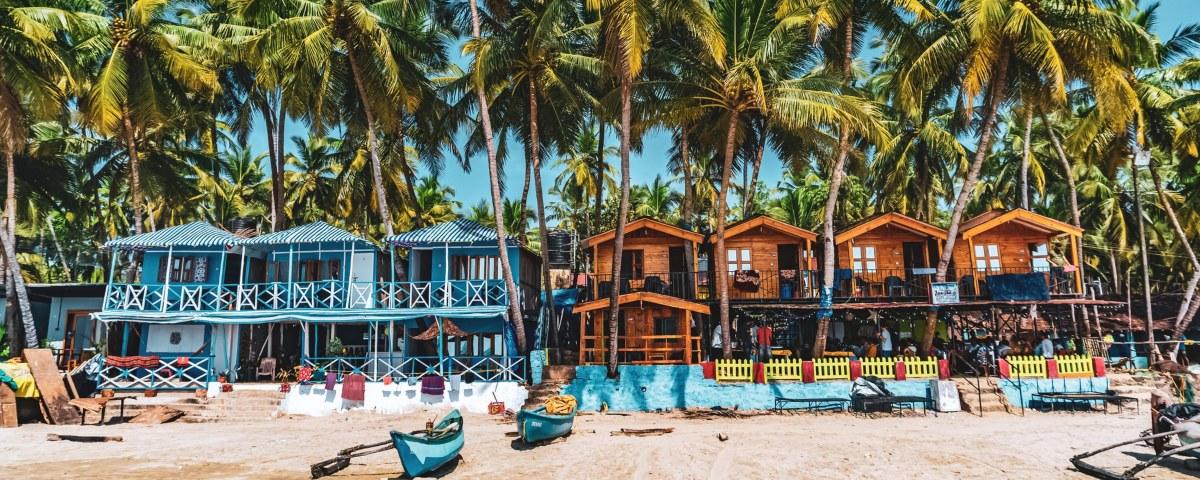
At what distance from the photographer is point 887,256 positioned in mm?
23688

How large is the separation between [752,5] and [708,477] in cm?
1284

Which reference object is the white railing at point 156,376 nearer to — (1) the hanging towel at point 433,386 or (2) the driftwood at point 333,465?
(1) the hanging towel at point 433,386

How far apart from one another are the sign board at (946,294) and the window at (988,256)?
3837 mm

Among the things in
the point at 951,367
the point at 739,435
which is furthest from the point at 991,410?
the point at 739,435

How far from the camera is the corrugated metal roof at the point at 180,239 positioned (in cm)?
2198

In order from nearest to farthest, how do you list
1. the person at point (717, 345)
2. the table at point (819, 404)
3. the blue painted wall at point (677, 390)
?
the table at point (819, 404) < the blue painted wall at point (677, 390) < the person at point (717, 345)

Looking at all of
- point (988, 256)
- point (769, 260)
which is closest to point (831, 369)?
point (769, 260)

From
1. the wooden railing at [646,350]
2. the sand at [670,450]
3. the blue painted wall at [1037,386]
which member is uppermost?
the wooden railing at [646,350]

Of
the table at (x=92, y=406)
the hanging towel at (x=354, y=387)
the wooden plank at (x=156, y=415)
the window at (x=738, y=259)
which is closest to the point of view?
the table at (x=92, y=406)

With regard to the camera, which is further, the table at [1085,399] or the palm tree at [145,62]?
the palm tree at [145,62]

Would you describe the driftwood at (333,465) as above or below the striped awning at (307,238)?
below

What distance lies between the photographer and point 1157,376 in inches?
810

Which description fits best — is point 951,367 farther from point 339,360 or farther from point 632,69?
point 339,360

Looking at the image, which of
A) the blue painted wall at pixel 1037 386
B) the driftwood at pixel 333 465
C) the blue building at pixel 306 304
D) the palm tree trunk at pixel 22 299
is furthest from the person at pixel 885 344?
the palm tree trunk at pixel 22 299
